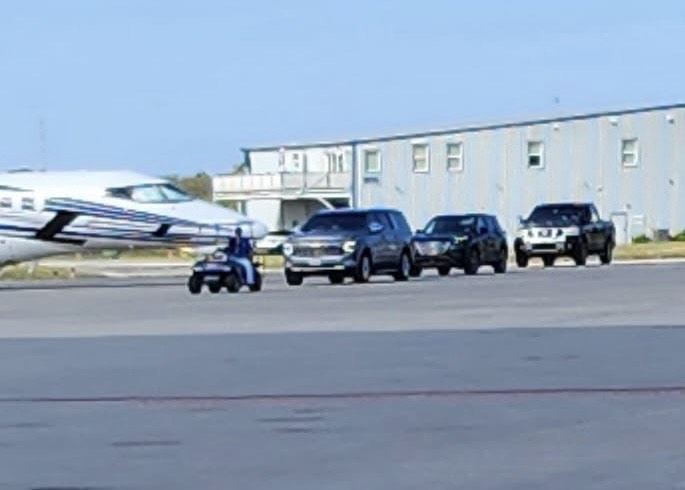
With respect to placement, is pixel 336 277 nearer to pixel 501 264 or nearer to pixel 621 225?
pixel 501 264

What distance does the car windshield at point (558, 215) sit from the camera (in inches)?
2242

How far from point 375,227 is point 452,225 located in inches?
290

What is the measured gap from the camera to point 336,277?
44.6 metres

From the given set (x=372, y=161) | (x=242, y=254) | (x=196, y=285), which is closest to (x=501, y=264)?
(x=242, y=254)

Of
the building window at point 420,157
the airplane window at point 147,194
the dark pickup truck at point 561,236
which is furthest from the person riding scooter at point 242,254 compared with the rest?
the building window at point 420,157

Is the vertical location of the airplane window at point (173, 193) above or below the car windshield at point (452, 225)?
above

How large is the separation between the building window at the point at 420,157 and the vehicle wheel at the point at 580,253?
101ft

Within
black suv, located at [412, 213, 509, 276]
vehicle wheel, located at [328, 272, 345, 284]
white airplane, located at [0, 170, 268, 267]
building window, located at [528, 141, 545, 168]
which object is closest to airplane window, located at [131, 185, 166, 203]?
white airplane, located at [0, 170, 268, 267]

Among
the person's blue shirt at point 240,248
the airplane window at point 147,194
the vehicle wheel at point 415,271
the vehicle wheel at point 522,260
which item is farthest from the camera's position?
the vehicle wheel at point 522,260

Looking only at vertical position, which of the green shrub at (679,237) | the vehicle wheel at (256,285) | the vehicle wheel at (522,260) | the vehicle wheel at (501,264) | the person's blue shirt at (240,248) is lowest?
the green shrub at (679,237)

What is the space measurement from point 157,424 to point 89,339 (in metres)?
9.89

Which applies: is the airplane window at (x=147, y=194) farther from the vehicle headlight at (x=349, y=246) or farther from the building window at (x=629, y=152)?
the building window at (x=629, y=152)

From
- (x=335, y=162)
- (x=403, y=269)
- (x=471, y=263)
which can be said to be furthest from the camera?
(x=335, y=162)

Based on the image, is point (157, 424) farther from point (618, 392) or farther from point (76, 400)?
point (618, 392)
